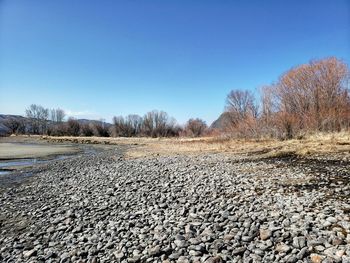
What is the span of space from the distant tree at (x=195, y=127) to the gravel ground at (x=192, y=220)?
76032 millimetres

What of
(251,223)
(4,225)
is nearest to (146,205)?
(251,223)

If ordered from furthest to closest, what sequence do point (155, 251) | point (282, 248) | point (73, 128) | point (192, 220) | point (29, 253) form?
point (73, 128)
point (192, 220)
point (29, 253)
point (155, 251)
point (282, 248)

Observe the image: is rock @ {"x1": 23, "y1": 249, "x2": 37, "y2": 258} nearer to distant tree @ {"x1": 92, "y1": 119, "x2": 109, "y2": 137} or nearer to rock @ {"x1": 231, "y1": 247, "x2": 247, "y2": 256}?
rock @ {"x1": 231, "y1": 247, "x2": 247, "y2": 256}

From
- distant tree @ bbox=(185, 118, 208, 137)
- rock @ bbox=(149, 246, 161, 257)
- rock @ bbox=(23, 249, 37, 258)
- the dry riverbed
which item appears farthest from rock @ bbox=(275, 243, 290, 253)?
distant tree @ bbox=(185, 118, 208, 137)

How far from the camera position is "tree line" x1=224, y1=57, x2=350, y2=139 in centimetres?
2899

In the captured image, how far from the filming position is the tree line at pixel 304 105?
29.0m

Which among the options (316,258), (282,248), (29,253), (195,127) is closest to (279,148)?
(282,248)

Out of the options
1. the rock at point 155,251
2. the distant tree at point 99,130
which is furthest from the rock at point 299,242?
the distant tree at point 99,130

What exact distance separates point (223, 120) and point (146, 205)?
148 feet

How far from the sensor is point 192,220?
23.1 feet

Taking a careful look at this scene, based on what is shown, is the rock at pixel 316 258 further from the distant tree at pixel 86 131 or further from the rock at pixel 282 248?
the distant tree at pixel 86 131

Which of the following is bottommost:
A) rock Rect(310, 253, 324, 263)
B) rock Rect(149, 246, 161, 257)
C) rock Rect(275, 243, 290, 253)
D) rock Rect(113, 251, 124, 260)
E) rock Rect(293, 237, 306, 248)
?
rock Rect(113, 251, 124, 260)

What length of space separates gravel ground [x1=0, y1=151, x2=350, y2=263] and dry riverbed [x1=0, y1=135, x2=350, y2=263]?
0.02 metres

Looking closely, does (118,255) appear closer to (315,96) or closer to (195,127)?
(315,96)
